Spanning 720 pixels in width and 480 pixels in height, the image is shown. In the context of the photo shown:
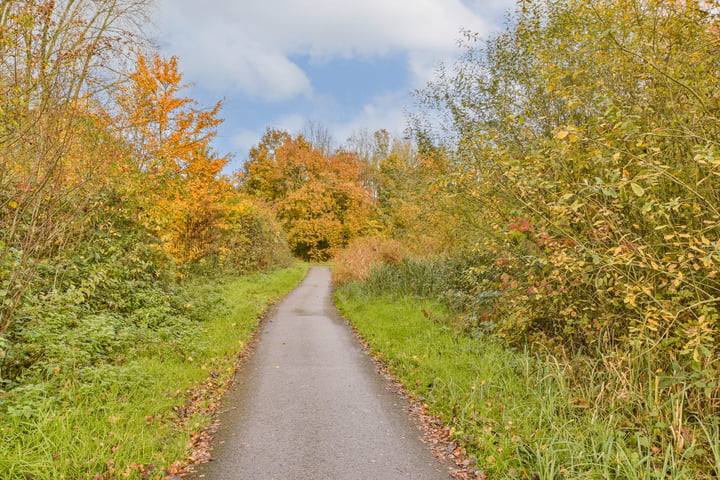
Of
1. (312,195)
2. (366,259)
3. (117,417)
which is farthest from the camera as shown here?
(312,195)

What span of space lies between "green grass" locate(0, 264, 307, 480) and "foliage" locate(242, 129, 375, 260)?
89.7ft

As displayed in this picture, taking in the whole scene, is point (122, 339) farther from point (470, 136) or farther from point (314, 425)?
point (470, 136)

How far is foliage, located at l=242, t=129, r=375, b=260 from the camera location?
3500cm

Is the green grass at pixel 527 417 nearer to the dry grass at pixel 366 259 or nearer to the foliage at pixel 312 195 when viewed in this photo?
the dry grass at pixel 366 259

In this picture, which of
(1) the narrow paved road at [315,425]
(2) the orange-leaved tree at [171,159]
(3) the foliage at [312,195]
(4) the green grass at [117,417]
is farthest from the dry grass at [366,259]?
(3) the foliage at [312,195]

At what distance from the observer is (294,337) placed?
10055 mm

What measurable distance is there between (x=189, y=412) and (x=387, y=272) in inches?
385

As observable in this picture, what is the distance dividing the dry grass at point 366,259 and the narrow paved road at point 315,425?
711 cm

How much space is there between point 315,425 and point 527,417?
2.51m

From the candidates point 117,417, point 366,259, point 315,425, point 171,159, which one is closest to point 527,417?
point 315,425

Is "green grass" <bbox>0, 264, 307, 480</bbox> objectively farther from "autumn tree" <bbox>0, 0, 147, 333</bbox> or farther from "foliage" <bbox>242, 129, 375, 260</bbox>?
"foliage" <bbox>242, 129, 375, 260</bbox>

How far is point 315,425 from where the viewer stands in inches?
209

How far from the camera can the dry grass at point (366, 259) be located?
15977 mm

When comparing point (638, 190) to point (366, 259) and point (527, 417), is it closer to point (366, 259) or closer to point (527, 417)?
point (527, 417)
